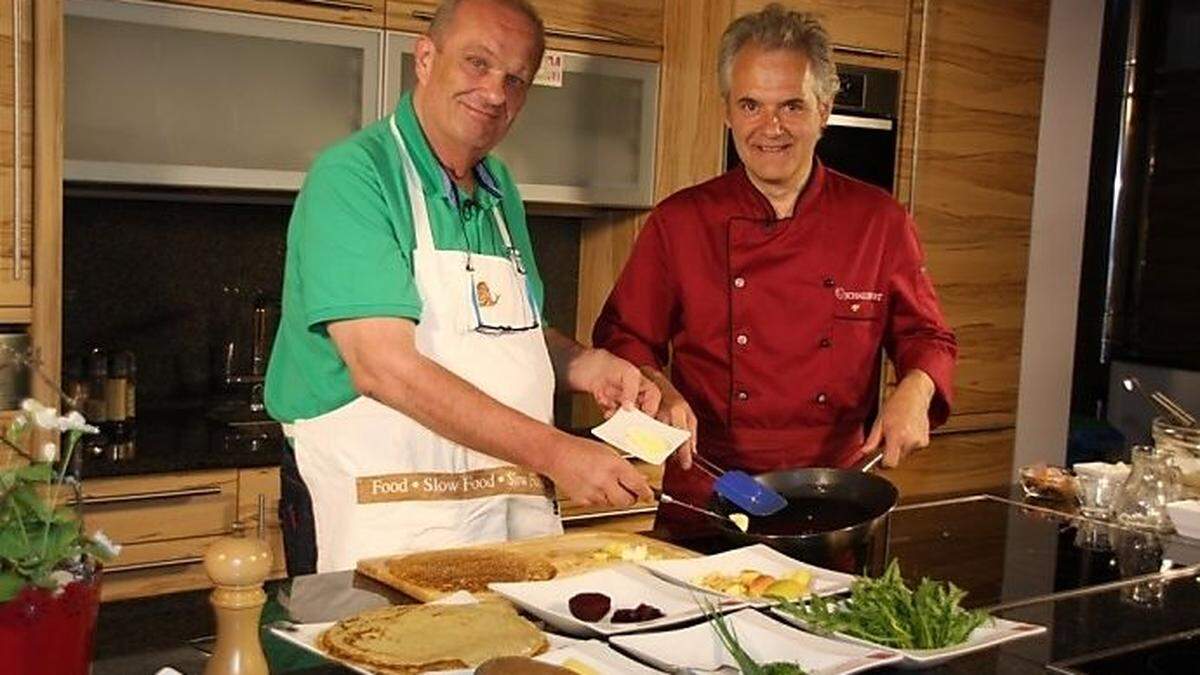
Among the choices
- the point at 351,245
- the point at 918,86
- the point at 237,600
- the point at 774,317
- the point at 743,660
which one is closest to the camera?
the point at 237,600

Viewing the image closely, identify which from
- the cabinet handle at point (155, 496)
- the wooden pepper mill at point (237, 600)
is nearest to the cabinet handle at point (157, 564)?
the cabinet handle at point (155, 496)

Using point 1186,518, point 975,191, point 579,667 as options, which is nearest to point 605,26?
point 975,191

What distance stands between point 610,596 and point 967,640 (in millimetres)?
375

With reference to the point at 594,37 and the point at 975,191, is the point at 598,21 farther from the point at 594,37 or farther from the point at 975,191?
the point at 975,191

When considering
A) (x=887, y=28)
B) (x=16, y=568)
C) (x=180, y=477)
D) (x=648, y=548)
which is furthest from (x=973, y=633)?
(x=887, y=28)

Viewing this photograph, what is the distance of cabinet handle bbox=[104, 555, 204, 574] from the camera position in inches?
101

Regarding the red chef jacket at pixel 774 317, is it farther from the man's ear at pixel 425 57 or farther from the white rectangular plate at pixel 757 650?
the white rectangular plate at pixel 757 650

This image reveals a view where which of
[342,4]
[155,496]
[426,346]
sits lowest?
[155,496]

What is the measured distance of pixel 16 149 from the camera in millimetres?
2482

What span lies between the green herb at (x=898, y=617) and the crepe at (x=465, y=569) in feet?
0.99

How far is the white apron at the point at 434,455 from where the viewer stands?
1814 millimetres

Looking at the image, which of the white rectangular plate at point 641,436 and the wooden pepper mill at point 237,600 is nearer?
the wooden pepper mill at point 237,600

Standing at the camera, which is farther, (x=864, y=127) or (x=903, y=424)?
(x=864, y=127)

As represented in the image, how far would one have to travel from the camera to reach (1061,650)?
1441 mm
